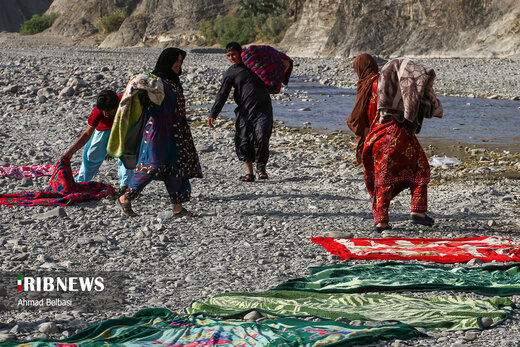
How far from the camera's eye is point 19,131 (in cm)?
1050

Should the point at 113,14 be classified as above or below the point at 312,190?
above

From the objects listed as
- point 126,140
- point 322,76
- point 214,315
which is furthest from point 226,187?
point 322,76

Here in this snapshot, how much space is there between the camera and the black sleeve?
23.9 feet

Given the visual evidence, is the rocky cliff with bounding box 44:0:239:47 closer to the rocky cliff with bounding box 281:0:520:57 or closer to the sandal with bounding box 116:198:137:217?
the rocky cliff with bounding box 281:0:520:57

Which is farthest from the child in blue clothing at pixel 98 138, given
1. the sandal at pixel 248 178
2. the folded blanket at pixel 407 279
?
the folded blanket at pixel 407 279

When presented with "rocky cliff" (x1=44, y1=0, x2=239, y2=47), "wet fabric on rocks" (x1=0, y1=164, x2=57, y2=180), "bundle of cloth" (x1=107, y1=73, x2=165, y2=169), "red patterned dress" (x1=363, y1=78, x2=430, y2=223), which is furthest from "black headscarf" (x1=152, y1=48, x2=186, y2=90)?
"rocky cliff" (x1=44, y1=0, x2=239, y2=47)

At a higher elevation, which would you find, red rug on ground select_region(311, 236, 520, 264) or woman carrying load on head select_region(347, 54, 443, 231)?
woman carrying load on head select_region(347, 54, 443, 231)

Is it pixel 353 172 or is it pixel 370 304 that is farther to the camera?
pixel 353 172

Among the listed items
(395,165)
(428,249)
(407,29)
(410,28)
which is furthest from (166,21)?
(428,249)

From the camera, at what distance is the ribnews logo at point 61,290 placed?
389cm

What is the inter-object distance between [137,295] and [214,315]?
68 centimetres

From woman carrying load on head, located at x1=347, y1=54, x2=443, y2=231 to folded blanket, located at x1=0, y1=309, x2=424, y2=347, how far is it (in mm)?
2303

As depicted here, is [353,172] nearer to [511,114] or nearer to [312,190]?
[312,190]

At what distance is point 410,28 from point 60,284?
28.3 meters
